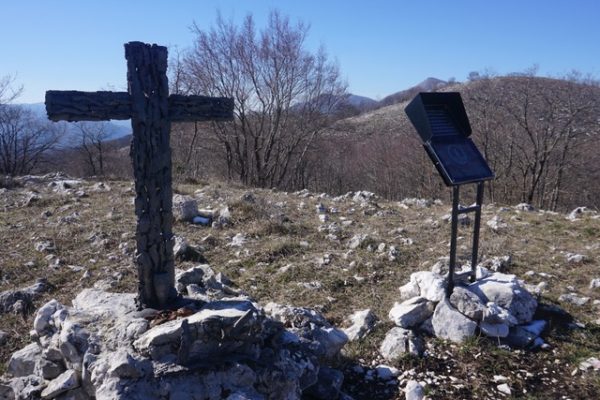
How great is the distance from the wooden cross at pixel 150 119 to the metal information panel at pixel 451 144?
180 centimetres

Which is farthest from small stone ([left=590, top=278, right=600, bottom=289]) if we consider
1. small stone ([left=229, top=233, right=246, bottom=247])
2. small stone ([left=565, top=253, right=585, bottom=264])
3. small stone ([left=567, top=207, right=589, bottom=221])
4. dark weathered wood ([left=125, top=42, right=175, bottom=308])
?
dark weathered wood ([left=125, top=42, right=175, bottom=308])

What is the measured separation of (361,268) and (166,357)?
130 inches

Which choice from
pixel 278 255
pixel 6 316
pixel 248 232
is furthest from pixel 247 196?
pixel 6 316

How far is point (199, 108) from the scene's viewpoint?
308cm

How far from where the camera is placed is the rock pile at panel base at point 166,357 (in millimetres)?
2414

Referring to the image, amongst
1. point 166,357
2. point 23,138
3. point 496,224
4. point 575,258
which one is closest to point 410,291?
point 575,258

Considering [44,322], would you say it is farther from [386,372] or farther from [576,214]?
[576,214]

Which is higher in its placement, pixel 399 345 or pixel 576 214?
pixel 576 214

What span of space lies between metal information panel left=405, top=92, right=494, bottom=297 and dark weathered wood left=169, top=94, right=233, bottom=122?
1.80 metres

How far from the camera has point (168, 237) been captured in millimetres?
3092

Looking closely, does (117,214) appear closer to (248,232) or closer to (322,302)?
(248,232)

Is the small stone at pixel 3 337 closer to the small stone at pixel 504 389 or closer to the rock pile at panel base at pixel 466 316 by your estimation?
the rock pile at panel base at pixel 466 316

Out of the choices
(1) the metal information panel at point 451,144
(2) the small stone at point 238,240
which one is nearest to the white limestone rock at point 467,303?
(1) the metal information panel at point 451,144

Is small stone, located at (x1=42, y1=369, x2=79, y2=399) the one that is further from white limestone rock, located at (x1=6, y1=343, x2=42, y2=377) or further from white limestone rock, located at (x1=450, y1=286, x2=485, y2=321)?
white limestone rock, located at (x1=450, y1=286, x2=485, y2=321)
